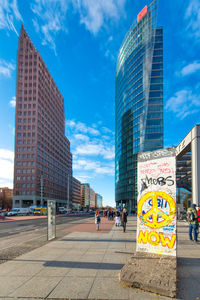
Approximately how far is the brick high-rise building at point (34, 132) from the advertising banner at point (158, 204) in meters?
70.8

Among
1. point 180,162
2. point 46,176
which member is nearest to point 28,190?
point 46,176

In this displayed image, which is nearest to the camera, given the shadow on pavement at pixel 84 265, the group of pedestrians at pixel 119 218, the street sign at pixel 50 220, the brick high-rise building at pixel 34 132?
the shadow on pavement at pixel 84 265

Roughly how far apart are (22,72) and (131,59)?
146 feet

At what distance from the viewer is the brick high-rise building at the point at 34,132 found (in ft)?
279

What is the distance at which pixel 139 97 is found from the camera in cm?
7981

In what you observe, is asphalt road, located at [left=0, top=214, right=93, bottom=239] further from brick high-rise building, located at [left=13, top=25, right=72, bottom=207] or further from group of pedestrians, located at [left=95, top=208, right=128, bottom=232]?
brick high-rise building, located at [left=13, top=25, right=72, bottom=207]

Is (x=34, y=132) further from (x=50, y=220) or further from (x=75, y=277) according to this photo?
(x=75, y=277)

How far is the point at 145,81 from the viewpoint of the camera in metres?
78.2

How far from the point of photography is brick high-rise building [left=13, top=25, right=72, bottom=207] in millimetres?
85062

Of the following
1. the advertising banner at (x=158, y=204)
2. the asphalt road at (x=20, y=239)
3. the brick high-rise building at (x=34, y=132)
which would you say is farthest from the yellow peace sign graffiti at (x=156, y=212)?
the brick high-rise building at (x=34, y=132)

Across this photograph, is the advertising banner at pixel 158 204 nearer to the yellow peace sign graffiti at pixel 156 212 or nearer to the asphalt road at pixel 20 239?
the yellow peace sign graffiti at pixel 156 212

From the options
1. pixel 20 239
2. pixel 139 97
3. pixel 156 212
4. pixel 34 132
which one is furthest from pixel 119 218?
pixel 34 132

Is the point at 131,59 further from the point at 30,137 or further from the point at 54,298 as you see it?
the point at 54,298

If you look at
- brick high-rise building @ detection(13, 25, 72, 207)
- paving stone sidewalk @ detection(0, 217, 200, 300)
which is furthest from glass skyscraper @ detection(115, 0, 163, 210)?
paving stone sidewalk @ detection(0, 217, 200, 300)
